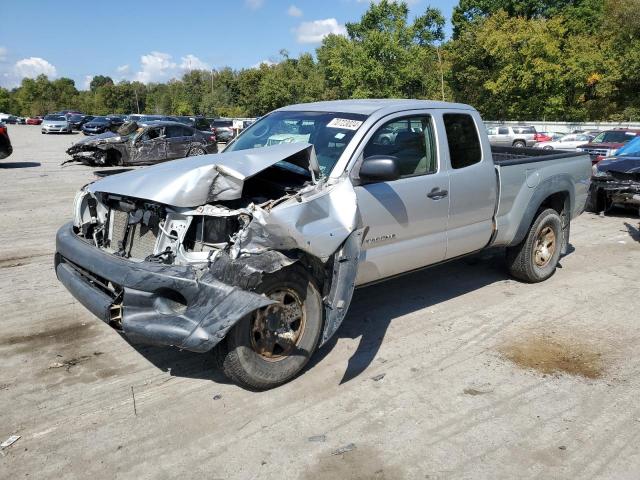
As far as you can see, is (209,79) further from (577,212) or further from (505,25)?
(577,212)

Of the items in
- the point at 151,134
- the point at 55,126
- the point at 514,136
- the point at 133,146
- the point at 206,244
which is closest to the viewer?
the point at 206,244

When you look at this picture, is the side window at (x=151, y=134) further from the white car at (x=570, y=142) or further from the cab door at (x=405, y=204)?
the white car at (x=570, y=142)

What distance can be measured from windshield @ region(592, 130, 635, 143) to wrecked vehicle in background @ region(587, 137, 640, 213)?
31.6ft

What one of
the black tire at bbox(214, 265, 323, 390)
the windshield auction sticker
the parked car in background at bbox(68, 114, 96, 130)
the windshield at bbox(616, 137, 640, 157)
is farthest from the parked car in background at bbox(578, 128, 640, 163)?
the parked car in background at bbox(68, 114, 96, 130)

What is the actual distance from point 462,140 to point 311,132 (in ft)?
4.90

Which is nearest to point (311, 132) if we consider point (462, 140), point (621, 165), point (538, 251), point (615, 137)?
point (462, 140)

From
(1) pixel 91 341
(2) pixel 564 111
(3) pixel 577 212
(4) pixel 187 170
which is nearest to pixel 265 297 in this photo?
(4) pixel 187 170

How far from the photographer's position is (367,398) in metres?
3.68

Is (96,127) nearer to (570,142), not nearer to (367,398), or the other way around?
(570,142)

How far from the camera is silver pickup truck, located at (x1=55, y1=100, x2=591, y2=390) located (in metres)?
3.26

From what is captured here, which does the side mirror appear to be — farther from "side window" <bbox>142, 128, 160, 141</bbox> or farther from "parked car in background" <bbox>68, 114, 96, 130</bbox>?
"parked car in background" <bbox>68, 114, 96, 130</bbox>

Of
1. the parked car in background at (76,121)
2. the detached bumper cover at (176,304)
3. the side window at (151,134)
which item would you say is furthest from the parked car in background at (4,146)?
the parked car in background at (76,121)

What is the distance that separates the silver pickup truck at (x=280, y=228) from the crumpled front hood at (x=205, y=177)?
0.01m

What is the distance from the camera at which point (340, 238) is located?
3680 mm
